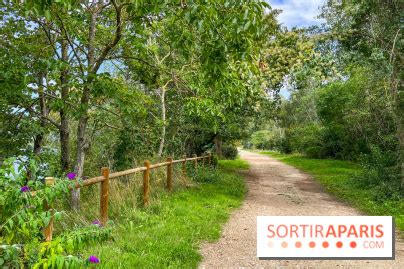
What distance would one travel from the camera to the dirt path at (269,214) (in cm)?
553

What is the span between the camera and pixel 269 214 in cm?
945

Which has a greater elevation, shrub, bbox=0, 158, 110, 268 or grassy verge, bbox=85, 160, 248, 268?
shrub, bbox=0, 158, 110, 268

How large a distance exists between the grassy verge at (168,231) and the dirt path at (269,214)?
0.91 ft

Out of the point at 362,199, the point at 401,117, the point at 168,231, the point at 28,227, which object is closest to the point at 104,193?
the point at 168,231

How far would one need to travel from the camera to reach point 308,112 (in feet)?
158

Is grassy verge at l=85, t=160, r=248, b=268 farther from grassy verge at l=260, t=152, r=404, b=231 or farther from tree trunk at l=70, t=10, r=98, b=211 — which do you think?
grassy verge at l=260, t=152, r=404, b=231

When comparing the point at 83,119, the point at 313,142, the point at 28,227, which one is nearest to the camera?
the point at 28,227

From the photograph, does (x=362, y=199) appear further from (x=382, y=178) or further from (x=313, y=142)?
(x=313, y=142)

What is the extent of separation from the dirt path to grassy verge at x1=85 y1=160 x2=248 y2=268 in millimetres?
277

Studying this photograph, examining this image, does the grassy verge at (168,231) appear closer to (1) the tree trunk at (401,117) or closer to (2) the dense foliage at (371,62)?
(2) the dense foliage at (371,62)

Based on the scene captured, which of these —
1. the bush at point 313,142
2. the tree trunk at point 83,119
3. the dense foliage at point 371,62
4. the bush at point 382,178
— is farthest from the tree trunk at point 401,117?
the bush at point 313,142

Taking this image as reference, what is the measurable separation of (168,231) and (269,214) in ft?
12.4

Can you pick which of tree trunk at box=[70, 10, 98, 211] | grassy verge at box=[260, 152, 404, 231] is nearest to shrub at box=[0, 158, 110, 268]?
tree trunk at box=[70, 10, 98, 211]

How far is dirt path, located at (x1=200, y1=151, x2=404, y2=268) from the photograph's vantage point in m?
5.53
